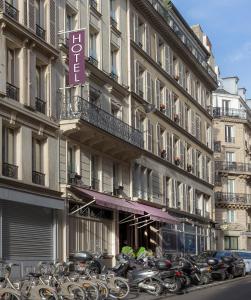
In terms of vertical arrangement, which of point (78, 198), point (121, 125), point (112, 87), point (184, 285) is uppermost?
point (112, 87)

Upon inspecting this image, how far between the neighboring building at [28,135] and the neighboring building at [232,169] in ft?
133

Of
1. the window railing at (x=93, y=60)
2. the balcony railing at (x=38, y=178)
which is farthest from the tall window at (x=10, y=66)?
the window railing at (x=93, y=60)

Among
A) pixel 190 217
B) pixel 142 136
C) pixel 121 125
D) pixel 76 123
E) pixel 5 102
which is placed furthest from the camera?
pixel 190 217

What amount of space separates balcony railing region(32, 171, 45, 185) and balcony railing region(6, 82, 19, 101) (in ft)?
9.19

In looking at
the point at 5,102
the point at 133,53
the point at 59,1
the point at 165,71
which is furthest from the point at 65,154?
the point at 165,71

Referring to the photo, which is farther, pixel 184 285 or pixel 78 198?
pixel 78 198

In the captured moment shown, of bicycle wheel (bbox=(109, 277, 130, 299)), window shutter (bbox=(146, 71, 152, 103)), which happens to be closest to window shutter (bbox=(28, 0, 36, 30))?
bicycle wheel (bbox=(109, 277, 130, 299))

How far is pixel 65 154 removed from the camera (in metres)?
24.6

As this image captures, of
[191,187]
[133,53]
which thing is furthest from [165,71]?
[191,187]

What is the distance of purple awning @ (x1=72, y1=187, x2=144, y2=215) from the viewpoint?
81.4 feet

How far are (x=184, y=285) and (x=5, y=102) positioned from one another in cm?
851

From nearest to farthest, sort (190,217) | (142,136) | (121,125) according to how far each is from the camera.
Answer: (121,125), (142,136), (190,217)

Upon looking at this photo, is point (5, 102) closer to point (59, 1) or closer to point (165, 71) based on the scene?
point (59, 1)

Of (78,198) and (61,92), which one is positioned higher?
(61,92)
